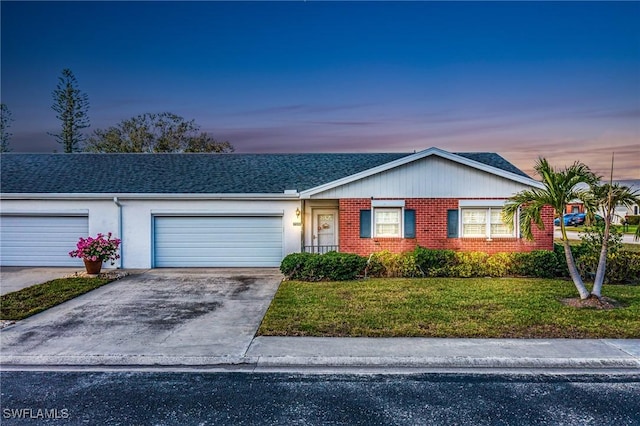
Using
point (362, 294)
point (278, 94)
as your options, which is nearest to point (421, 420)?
point (362, 294)

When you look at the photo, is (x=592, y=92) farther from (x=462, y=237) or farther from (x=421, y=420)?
(x=421, y=420)

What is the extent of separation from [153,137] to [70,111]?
8093 mm

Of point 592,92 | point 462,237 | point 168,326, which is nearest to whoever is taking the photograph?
point 168,326

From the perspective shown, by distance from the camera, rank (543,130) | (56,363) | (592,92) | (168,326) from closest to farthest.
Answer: (56,363) → (168,326) → (592,92) → (543,130)

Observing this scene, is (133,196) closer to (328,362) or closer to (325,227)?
(325,227)

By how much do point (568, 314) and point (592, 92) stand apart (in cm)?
1364

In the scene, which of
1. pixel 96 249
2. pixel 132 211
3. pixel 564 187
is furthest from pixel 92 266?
pixel 564 187

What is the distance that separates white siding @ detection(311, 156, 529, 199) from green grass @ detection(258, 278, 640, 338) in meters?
3.55

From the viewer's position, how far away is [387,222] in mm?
15242

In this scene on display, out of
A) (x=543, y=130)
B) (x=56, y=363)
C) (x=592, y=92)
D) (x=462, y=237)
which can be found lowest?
(x=56, y=363)

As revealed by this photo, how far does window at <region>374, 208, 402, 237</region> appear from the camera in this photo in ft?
49.9

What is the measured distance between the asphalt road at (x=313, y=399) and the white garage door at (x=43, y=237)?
10878 millimetres

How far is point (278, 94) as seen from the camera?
68.3ft

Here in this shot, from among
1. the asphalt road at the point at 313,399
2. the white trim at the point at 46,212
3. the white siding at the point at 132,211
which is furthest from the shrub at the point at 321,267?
the white trim at the point at 46,212
